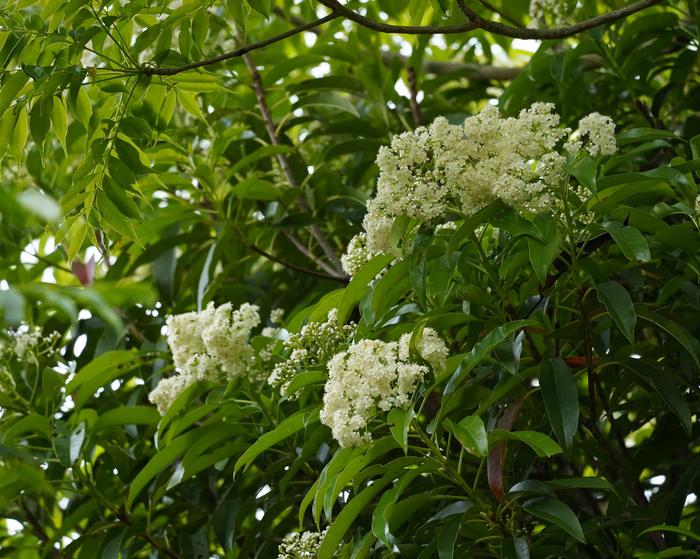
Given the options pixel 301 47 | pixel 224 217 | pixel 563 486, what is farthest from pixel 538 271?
pixel 301 47

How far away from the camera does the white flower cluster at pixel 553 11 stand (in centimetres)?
305

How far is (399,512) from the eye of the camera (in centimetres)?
190

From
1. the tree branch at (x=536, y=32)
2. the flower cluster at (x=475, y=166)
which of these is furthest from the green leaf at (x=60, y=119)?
the tree branch at (x=536, y=32)

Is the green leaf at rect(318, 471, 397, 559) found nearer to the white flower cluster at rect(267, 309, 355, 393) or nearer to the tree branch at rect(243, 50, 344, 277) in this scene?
the white flower cluster at rect(267, 309, 355, 393)

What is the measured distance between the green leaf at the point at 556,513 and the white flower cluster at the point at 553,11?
1724 mm

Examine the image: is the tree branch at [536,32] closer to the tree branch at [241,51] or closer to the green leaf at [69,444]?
the tree branch at [241,51]

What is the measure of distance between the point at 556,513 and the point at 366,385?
411 mm

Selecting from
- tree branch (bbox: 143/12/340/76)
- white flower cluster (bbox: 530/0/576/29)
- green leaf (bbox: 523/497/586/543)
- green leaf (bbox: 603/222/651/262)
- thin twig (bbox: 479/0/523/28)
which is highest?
white flower cluster (bbox: 530/0/576/29)

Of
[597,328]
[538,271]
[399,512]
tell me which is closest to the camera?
[538,271]

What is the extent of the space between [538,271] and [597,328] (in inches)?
19.5

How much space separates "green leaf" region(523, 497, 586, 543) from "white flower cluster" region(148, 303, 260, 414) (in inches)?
28.0

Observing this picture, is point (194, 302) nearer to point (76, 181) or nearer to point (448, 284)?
point (76, 181)

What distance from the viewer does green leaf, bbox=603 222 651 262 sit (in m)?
1.68

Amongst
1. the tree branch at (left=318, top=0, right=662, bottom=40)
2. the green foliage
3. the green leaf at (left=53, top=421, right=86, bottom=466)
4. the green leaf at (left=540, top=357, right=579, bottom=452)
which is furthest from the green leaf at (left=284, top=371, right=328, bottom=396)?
the green leaf at (left=53, top=421, right=86, bottom=466)
